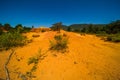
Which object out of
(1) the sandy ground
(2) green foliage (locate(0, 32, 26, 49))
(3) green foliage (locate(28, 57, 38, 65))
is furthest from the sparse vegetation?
(2) green foliage (locate(0, 32, 26, 49))

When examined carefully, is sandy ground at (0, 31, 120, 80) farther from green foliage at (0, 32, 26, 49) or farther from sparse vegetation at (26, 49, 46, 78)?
green foliage at (0, 32, 26, 49)

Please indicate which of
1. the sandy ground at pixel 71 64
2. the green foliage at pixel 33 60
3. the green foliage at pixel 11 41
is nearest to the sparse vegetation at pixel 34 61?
the green foliage at pixel 33 60

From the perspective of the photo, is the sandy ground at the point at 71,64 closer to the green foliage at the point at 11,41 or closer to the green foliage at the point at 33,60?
the green foliage at the point at 33,60

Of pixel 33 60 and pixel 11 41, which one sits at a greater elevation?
pixel 11 41

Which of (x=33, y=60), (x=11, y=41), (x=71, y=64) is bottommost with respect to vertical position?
(x=71, y=64)

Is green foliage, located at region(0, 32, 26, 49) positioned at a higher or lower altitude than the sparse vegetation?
higher

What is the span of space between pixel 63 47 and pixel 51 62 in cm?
121

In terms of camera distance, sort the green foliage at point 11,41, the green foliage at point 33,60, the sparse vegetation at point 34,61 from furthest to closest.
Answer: the green foliage at point 11,41 → the green foliage at point 33,60 → the sparse vegetation at point 34,61

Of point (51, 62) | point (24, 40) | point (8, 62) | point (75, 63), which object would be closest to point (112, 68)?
point (75, 63)

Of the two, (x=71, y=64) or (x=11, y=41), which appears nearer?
(x=71, y=64)

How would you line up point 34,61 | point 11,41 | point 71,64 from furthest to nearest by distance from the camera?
point 11,41 < point 34,61 < point 71,64

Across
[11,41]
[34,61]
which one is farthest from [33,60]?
[11,41]

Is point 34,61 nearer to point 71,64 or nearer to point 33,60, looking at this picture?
point 33,60

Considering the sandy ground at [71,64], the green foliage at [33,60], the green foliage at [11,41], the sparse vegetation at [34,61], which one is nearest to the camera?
the sandy ground at [71,64]
